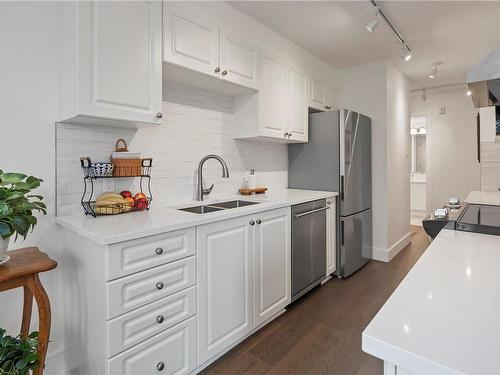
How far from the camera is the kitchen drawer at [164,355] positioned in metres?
1.32

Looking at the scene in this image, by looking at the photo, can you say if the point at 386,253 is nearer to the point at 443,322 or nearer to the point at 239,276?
the point at 239,276

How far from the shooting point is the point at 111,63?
152 cm

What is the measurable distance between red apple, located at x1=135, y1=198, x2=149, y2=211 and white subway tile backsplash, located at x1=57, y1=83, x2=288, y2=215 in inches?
6.9

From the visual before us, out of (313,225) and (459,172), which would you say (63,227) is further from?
(459,172)

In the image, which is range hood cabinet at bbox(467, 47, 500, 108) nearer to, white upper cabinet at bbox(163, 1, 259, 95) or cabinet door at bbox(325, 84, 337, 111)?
white upper cabinet at bbox(163, 1, 259, 95)

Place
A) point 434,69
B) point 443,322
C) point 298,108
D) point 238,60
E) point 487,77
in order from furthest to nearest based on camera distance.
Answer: point 434,69
point 298,108
point 238,60
point 487,77
point 443,322

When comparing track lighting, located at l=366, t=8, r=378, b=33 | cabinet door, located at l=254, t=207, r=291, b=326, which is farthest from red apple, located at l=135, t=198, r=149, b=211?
track lighting, located at l=366, t=8, r=378, b=33

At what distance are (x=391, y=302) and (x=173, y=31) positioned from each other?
1894 millimetres

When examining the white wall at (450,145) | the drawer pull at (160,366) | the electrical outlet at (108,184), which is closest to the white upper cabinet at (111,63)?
the electrical outlet at (108,184)

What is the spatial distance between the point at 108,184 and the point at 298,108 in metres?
1.95

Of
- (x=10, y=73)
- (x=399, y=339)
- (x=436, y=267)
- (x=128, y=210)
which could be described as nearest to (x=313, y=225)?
(x=128, y=210)

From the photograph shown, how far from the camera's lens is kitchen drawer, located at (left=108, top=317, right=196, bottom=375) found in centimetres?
132

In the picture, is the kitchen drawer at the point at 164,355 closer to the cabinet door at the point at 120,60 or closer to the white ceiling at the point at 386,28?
the cabinet door at the point at 120,60

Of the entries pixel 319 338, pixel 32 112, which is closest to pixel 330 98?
pixel 319 338
